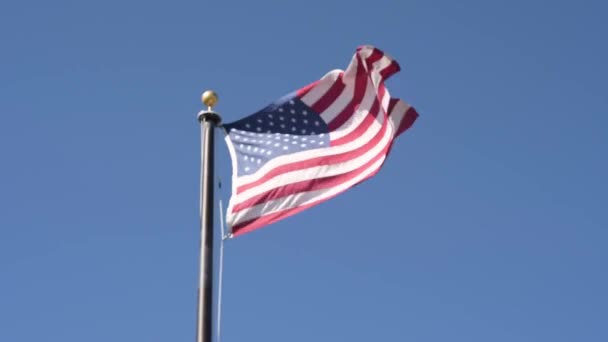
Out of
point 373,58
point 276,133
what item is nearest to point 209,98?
point 276,133

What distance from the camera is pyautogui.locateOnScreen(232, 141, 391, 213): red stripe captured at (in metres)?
14.5

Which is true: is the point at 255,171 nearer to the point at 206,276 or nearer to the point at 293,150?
the point at 293,150

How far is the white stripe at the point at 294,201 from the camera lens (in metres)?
14.2

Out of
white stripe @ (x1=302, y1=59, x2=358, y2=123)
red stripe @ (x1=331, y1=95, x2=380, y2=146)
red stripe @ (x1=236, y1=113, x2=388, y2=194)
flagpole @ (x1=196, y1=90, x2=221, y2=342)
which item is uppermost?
white stripe @ (x1=302, y1=59, x2=358, y2=123)

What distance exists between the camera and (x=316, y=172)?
15.7 m

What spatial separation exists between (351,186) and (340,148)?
0.87 metres

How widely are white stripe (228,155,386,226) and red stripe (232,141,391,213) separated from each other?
0.05 meters

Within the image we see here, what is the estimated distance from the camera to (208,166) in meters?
13.3

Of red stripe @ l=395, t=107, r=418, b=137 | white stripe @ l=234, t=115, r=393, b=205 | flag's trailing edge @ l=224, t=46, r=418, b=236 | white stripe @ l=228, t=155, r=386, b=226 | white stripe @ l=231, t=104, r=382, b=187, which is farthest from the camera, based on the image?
red stripe @ l=395, t=107, r=418, b=137

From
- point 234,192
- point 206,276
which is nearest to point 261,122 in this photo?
point 234,192

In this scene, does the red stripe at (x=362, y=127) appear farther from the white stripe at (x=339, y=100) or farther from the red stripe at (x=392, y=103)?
the white stripe at (x=339, y=100)

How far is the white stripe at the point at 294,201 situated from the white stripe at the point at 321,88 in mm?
1485

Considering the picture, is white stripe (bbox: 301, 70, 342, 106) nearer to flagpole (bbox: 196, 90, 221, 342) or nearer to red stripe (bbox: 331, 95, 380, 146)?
red stripe (bbox: 331, 95, 380, 146)

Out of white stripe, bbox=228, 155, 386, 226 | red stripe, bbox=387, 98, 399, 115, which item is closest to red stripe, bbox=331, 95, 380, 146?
red stripe, bbox=387, 98, 399, 115
